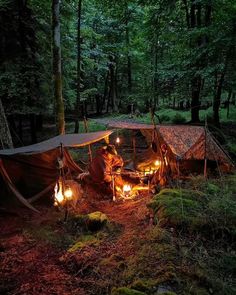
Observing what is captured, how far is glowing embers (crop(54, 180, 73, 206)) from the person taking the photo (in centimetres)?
732

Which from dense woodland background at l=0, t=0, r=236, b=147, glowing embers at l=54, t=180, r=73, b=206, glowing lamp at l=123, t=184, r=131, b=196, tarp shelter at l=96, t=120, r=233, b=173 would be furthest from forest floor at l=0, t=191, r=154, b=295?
dense woodland background at l=0, t=0, r=236, b=147

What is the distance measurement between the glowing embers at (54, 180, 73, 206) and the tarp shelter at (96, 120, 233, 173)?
255 centimetres

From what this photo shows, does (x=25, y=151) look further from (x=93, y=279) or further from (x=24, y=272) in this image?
(x=93, y=279)

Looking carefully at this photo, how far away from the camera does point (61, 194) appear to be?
7387mm

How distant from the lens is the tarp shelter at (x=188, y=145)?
8359mm

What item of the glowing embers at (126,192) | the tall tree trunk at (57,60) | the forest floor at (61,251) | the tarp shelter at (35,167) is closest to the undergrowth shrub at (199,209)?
the forest floor at (61,251)

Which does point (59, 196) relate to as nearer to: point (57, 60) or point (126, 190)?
point (126, 190)

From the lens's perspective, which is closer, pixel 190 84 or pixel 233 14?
pixel 233 14

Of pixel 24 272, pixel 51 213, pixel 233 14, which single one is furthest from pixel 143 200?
pixel 233 14

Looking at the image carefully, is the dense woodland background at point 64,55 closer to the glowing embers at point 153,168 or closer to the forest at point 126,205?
the forest at point 126,205

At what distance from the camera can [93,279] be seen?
457 centimetres

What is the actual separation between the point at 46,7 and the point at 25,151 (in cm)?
921

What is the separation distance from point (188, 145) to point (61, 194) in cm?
379

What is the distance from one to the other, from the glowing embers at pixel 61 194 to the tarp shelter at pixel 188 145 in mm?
2547
